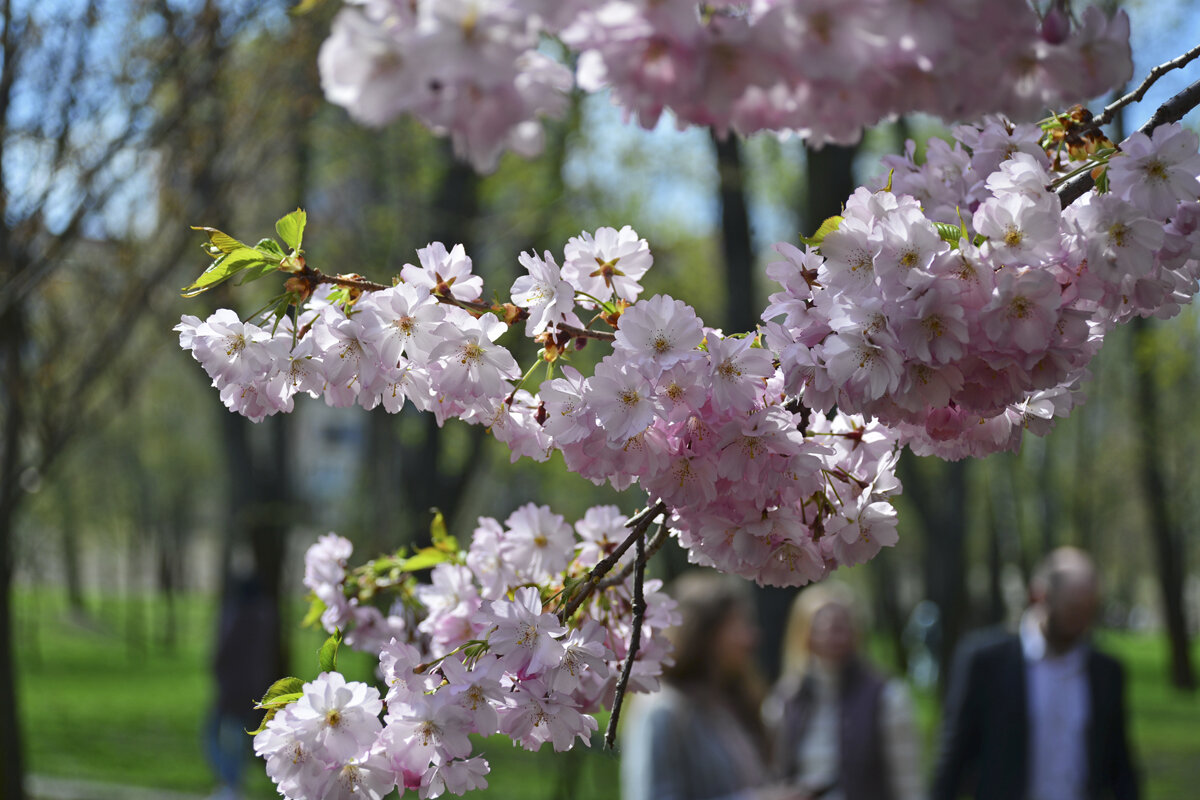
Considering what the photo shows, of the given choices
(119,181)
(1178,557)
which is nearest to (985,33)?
(119,181)

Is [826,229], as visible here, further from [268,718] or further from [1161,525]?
[1161,525]

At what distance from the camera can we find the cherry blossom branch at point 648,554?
1.61 meters

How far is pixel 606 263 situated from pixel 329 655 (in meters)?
0.64

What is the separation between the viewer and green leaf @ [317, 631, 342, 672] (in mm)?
1486

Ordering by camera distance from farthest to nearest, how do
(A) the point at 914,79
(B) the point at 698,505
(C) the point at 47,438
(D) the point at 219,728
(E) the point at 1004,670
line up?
(D) the point at 219,728
(C) the point at 47,438
(E) the point at 1004,670
(B) the point at 698,505
(A) the point at 914,79

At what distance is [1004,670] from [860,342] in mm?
4148

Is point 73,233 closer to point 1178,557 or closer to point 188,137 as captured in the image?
point 188,137

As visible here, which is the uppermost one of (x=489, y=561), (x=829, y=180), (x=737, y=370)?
(x=829, y=180)

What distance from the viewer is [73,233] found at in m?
5.14

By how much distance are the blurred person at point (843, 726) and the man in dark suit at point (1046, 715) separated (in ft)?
0.89

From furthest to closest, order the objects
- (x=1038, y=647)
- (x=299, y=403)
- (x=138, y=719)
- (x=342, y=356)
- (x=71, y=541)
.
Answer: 1. (x=71, y=541)
2. (x=299, y=403)
3. (x=138, y=719)
4. (x=1038, y=647)
5. (x=342, y=356)

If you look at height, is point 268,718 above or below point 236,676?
above

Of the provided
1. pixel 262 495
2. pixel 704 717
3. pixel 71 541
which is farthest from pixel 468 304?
pixel 71 541

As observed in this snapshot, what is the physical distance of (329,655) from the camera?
4.89ft
